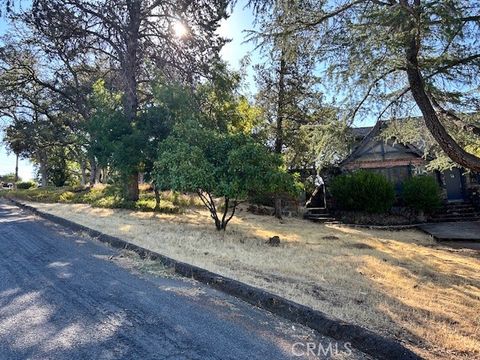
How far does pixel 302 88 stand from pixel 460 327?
45.5 feet

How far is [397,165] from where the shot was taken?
20562 mm

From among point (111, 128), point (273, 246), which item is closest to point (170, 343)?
point (273, 246)

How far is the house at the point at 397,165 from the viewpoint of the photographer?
20.2 meters

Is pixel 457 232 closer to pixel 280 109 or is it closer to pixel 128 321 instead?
pixel 280 109

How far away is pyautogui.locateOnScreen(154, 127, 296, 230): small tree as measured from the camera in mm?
9086

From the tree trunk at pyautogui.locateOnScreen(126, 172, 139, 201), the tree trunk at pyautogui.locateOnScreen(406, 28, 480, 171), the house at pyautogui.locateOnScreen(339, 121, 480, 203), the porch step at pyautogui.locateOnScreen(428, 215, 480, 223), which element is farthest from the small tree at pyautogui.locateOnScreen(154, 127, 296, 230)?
the porch step at pyautogui.locateOnScreen(428, 215, 480, 223)

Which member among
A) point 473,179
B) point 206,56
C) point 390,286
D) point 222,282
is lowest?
point 390,286

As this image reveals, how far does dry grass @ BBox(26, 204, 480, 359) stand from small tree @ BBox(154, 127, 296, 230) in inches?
55.9

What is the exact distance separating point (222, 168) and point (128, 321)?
623 centimetres

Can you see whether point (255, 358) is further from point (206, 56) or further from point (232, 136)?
point (206, 56)

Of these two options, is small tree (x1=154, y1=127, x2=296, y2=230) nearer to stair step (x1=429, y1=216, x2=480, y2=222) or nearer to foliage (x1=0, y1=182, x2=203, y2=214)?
foliage (x1=0, y1=182, x2=203, y2=214)

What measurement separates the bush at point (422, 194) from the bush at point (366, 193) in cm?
100

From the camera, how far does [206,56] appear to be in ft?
49.6

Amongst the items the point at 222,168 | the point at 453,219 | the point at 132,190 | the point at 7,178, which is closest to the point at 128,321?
the point at 222,168
